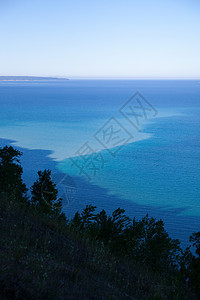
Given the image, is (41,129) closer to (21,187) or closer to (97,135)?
(97,135)

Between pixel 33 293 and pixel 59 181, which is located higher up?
pixel 59 181

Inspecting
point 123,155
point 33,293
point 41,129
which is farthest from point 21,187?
point 41,129

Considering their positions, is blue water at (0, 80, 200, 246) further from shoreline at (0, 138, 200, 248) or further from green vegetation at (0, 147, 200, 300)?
→ green vegetation at (0, 147, 200, 300)

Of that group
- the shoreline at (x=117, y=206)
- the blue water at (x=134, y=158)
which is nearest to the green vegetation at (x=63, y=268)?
the shoreline at (x=117, y=206)

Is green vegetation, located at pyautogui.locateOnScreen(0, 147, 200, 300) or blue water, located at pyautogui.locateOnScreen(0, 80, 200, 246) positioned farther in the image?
blue water, located at pyautogui.locateOnScreen(0, 80, 200, 246)

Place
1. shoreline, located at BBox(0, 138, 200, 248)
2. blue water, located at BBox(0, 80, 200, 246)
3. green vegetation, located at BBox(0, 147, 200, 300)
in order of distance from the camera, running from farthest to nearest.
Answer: blue water, located at BBox(0, 80, 200, 246)
shoreline, located at BBox(0, 138, 200, 248)
green vegetation, located at BBox(0, 147, 200, 300)

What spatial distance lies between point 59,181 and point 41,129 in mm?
40836

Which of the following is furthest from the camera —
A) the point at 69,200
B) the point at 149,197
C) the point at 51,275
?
the point at 149,197

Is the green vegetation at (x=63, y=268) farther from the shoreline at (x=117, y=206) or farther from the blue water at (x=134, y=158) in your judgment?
the blue water at (x=134, y=158)

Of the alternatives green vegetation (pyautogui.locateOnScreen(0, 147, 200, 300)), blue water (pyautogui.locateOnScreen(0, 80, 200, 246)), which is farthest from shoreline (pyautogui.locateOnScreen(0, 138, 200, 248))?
green vegetation (pyautogui.locateOnScreen(0, 147, 200, 300))

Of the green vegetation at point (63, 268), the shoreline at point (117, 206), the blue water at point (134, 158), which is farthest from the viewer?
the blue water at point (134, 158)

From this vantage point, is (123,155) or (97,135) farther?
(97,135)

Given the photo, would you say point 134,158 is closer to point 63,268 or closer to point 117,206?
point 117,206

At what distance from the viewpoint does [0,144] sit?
60000mm
